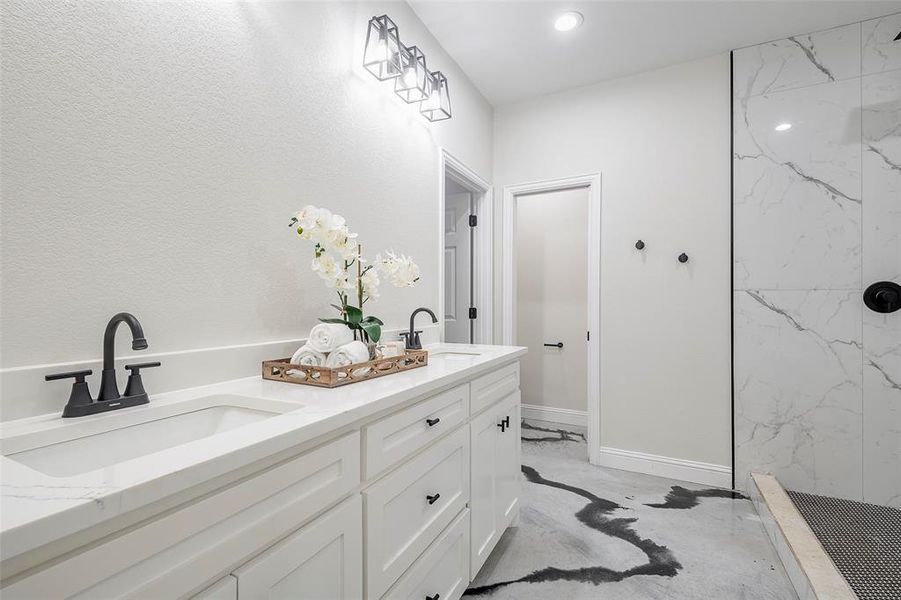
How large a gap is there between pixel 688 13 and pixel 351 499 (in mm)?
2820

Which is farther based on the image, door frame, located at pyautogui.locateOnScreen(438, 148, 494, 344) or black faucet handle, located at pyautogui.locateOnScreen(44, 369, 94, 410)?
door frame, located at pyautogui.locateOnScreen(438, 148, 494, 344)

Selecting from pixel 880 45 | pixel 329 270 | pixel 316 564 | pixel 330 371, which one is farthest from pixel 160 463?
pixel 880 45

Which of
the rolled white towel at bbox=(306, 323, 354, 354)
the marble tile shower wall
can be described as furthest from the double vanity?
the marble tile shower wall

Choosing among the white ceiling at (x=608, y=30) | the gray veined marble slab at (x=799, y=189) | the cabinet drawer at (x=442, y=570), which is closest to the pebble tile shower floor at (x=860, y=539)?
the gray veined marble slab at (x=799, y=189)

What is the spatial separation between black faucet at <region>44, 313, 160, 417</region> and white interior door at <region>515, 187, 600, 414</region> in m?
3.19

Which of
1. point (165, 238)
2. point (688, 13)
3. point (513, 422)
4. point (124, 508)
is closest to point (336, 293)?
point (165, 238)

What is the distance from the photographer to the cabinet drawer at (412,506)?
39.1 inches

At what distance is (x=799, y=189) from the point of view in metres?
2.43

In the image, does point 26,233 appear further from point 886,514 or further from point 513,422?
point 886,514

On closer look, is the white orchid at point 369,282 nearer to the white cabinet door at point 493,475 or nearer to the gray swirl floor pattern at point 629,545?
the white cabinet door at point 493,475

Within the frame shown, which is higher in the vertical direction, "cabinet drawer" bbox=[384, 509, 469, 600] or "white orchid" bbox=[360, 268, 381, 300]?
"white orchid" bbox=[360, 268, 381, 300]

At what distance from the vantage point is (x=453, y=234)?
11.0 feet

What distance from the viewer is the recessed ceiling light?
2.25m

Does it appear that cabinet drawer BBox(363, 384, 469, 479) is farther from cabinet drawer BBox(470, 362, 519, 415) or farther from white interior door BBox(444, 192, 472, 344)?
white interior door BBox(444, 192, 472, 344)
